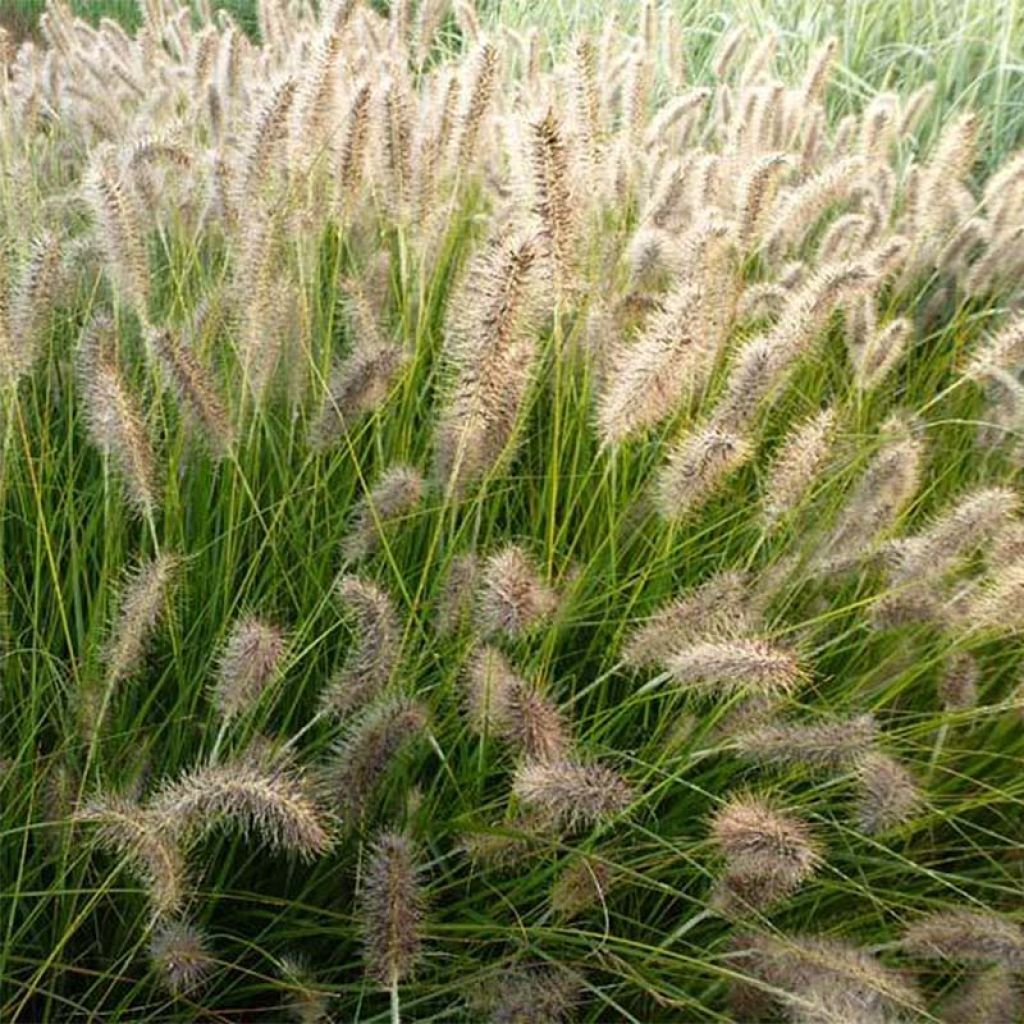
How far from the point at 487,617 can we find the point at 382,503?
33 centimetres

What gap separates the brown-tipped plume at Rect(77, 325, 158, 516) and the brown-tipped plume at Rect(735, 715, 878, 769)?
841 millimetres

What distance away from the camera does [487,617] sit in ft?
5.60

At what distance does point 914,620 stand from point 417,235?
1.07 m

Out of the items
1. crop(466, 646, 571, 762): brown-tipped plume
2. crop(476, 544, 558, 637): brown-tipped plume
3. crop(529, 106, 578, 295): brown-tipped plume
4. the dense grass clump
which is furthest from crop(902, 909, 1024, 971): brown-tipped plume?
crop(529, 106, 578, 295): brown-tipped plume

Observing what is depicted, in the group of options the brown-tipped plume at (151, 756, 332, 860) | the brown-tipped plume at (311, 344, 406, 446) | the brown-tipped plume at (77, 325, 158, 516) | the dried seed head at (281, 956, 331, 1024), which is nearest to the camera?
the brown-tipped plume at (151, 756, 332, 860)

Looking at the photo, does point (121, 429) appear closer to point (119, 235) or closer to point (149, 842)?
point (119, 235)

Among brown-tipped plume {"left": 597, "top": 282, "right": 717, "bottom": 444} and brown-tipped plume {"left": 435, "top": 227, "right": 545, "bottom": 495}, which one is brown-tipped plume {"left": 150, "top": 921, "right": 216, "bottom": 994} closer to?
brown-tipped plume {"left": 435, "top": 227, "right": 545, "bottom": 495}

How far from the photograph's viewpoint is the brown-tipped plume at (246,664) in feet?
5.21

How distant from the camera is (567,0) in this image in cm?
636

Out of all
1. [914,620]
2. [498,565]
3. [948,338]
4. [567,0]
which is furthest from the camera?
[567,0]

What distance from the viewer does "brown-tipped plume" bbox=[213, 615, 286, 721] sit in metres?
1.59

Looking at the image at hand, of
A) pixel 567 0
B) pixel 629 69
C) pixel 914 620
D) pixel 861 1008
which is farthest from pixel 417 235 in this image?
pixel 567 0

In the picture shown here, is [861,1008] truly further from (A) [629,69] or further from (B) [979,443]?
(A) [629,69]

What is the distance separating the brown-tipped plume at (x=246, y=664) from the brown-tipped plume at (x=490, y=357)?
0.40 meters
